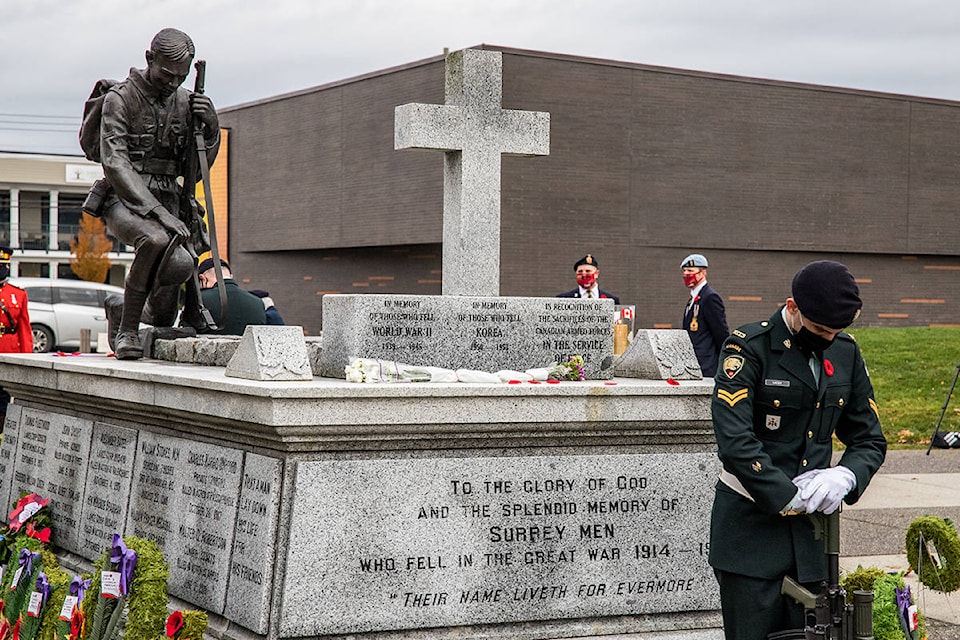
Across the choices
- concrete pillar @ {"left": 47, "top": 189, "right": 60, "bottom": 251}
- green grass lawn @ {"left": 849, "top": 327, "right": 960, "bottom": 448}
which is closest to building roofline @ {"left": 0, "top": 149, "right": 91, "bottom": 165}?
concrete pillar @ {"left": 47, "top": 189, "right": 60, "bottom": 251}

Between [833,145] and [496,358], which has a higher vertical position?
[833,145]

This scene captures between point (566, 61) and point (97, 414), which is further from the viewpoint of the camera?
point (566, 61)

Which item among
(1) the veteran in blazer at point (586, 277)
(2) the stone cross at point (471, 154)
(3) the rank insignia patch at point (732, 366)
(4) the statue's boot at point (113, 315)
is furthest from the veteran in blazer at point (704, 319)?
(3) the rank insignia patch at point (732, 366)

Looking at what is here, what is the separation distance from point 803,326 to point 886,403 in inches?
609

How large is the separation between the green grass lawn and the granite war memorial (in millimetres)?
11088

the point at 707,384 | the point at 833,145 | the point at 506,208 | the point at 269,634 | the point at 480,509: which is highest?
the point at 833,145

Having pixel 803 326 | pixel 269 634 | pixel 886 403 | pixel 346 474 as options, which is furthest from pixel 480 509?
pixel 886 403

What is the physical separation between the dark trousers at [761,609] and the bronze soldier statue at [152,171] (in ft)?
13.8

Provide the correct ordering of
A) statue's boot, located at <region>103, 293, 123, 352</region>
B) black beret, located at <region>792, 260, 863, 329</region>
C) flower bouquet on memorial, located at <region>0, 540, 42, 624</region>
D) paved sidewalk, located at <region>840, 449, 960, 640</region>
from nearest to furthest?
black beret, located at <region>792, 260, 863, 329</region> < flower bouquet on memorial, located at <region>0, 540, 42, 624</region> < paved sidewalk, located at <region>840, 449, 960, 640</region> < statue's boot, located at <region>103, 293, 123, 352</region>

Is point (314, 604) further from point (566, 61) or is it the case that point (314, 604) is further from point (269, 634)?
point (566, 61)

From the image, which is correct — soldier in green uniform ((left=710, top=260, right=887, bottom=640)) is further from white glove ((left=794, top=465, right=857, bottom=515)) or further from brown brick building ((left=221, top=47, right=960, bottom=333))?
brown brick building ((left=221, top=47, right=960, bottom=333))

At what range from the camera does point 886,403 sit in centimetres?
1909

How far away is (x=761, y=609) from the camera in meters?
4.44

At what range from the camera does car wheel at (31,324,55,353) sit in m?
27.9
